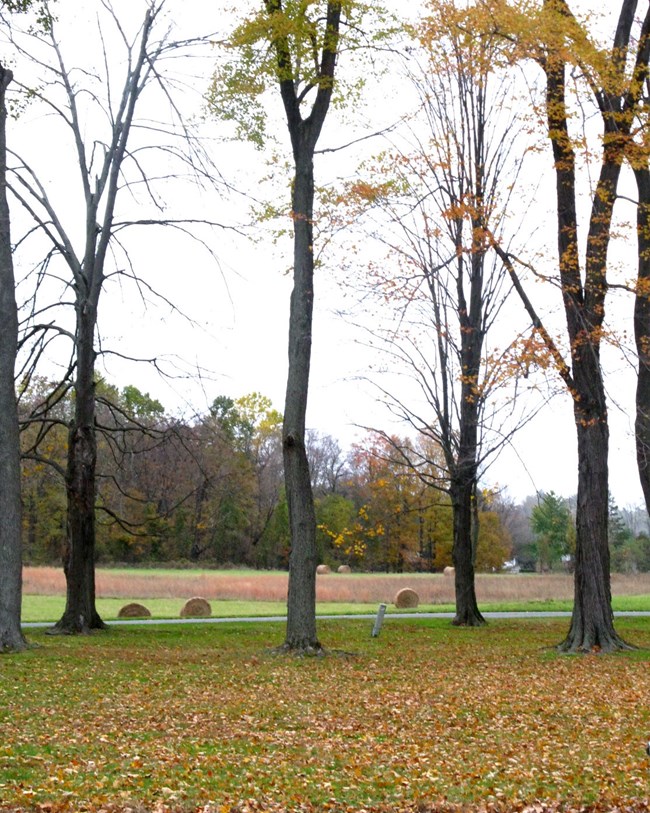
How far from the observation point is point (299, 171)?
16891mm

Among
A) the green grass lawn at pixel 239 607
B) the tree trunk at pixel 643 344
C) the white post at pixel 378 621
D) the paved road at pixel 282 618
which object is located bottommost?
the green grass lawn at pixel 239 607

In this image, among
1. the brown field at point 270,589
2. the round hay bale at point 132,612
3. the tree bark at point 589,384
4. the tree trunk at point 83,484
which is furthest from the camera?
the brown field at point 270,589

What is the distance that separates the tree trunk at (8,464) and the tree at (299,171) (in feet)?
13.9

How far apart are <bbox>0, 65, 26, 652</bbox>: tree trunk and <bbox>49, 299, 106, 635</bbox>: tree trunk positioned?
4.69 m

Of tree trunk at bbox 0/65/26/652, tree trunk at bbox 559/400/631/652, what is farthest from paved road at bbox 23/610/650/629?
tree trunk at bbox 559/400/631/652

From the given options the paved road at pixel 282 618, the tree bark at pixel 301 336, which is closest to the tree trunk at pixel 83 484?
the paved road at pixel 282 618

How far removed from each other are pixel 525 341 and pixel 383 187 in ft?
15.2

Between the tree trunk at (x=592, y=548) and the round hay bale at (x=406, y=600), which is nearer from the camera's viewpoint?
the tree trunk at (x=592, y=548)

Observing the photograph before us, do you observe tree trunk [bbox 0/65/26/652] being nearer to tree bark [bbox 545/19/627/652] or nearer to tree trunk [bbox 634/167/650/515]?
tree bark [bbox 545/19/627/652]

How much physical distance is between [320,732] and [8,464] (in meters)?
8.28

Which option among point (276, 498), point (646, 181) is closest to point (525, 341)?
point (646, 181)

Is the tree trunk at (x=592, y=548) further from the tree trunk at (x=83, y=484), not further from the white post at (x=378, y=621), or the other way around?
the tree trunk at (x=83, y=484)

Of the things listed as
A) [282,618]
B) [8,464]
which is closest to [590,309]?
[8,464]

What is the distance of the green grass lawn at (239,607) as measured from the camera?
28.7m
